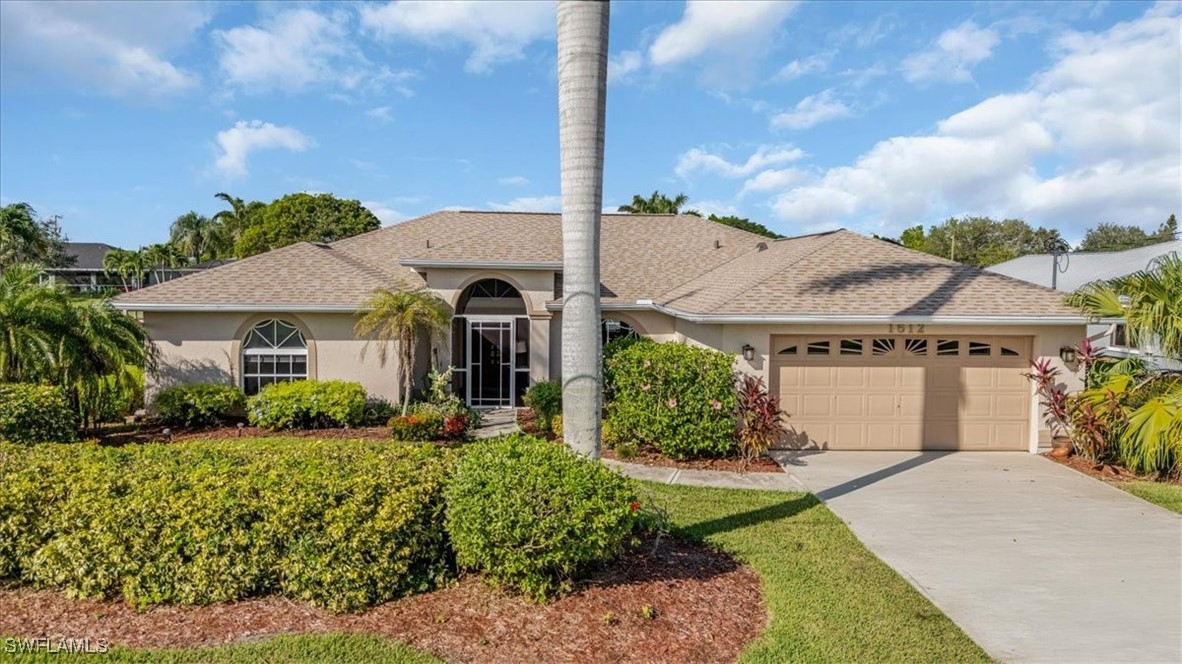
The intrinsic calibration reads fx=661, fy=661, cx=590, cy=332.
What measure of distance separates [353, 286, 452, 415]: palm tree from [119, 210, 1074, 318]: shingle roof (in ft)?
2.84

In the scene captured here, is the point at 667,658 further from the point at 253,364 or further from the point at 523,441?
the point at 253,364

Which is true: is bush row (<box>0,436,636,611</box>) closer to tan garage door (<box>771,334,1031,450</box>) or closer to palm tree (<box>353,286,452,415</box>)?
tan garage door (<box>771,334,1031,450</box>)

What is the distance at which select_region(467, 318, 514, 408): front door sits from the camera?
1686cm

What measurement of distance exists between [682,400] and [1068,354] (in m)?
7.59

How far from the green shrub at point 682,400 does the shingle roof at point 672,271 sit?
1121 mm

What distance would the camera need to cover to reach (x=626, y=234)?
2105 cm

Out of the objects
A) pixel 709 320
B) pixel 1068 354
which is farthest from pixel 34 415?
pixel 1068 354

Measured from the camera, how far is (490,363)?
17016mm

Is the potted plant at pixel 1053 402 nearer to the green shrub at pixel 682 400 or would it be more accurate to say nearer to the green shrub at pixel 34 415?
the green shrub at pixel 682 400

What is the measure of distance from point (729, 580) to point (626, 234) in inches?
618

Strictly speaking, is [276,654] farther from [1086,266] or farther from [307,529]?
[1086,266]

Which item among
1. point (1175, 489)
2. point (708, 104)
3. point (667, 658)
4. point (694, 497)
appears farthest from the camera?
point (708, 104)

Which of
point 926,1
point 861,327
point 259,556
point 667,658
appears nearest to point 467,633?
point 667,658

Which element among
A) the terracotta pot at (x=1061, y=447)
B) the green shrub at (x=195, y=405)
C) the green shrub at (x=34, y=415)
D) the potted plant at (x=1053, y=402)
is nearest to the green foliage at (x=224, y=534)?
the green shrub at (x=34, y=415)
